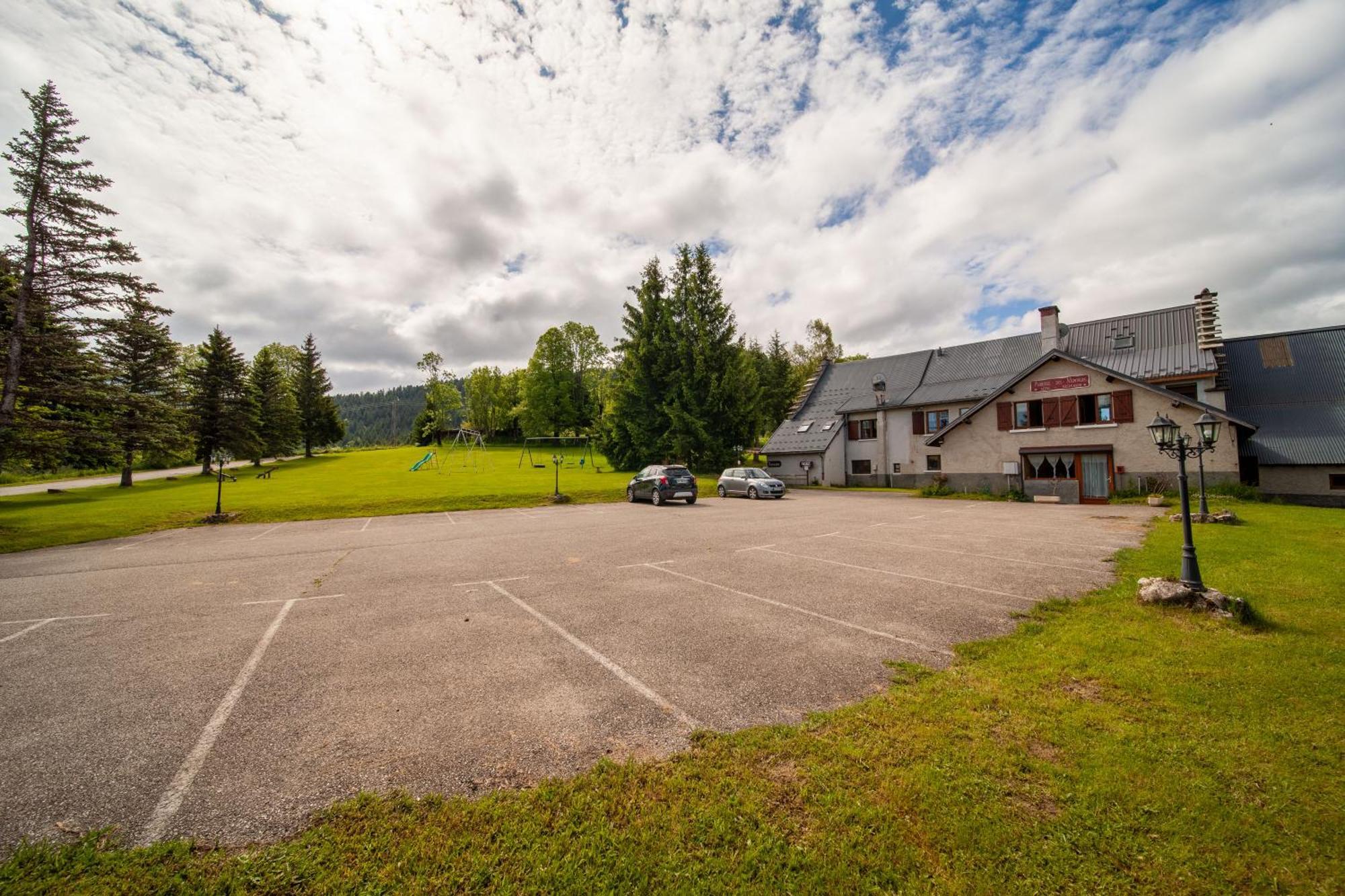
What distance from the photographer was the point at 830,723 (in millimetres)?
4309

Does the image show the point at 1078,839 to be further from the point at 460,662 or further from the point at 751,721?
the point at 460,662

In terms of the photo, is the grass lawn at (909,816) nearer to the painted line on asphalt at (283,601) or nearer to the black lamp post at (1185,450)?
the black lamp post at (1185,450)

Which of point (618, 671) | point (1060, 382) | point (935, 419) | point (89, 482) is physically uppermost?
point (1060, 382)

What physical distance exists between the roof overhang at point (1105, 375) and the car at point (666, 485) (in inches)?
656

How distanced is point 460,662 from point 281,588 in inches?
237

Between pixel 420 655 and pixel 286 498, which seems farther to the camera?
pixel 286 498

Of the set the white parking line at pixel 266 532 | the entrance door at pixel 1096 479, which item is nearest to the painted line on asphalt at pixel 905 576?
the white parking line at pixel 266 532

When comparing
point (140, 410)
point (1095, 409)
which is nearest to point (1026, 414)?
point (1095, 409)

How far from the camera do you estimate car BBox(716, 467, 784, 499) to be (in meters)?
28.7

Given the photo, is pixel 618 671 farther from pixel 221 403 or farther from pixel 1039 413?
pixel 221 403

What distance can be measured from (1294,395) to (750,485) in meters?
27.3

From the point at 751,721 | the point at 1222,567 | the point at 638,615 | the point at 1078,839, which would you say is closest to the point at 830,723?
the point at 751,721

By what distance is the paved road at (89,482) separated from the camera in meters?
32.9

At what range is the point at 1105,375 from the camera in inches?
1032
